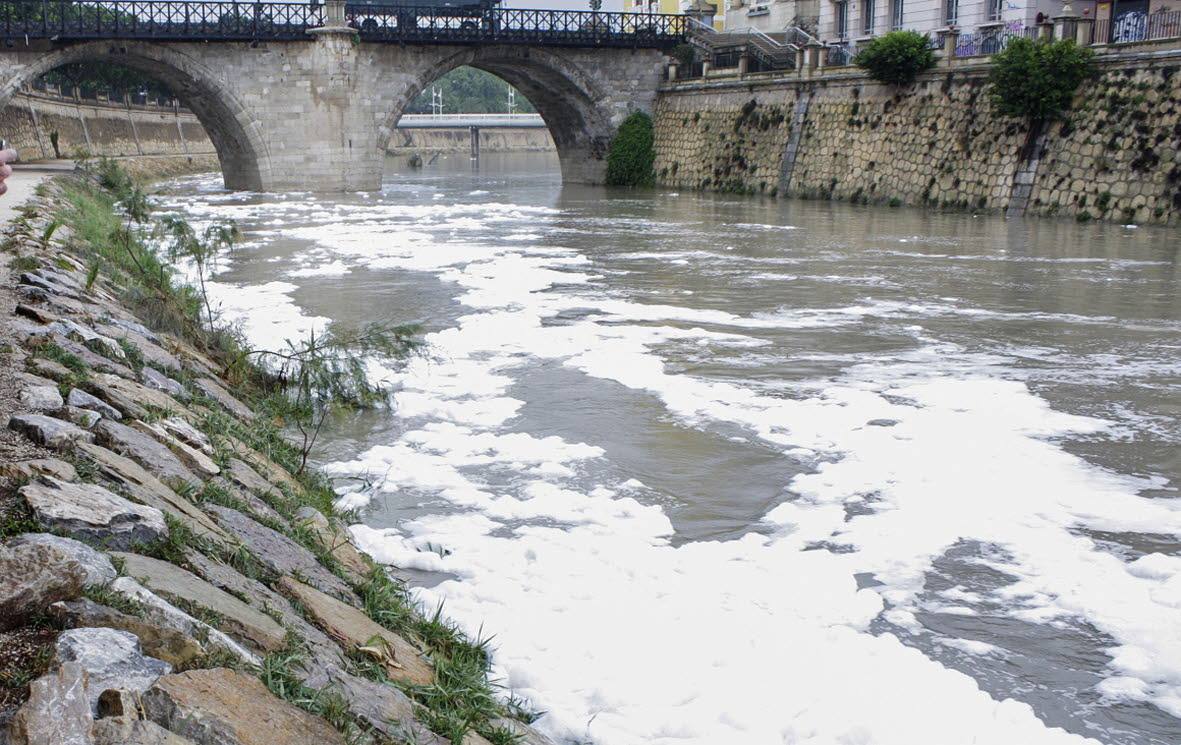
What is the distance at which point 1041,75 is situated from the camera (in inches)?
901

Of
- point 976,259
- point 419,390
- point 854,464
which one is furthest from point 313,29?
point 854,464

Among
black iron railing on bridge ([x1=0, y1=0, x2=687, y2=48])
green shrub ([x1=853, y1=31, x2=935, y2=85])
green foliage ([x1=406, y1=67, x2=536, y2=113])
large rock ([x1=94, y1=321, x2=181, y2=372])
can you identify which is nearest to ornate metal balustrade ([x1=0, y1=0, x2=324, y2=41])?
black iron railing on bridge ([x1=0, y1=0, x2=687, y2=48])

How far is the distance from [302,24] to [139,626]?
33128 mm

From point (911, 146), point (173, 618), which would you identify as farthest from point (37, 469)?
Result: point (911, 146)

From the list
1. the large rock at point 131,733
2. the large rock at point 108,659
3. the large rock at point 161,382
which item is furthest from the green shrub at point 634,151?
the large rock at point 131,733

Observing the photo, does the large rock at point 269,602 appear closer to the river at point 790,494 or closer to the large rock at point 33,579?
the large rock at point 33,579

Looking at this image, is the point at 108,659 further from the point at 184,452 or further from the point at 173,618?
the point at 184,452

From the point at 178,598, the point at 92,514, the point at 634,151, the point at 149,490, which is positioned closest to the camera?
the point at 178,598

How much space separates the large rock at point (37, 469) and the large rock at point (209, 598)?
0.45 meters

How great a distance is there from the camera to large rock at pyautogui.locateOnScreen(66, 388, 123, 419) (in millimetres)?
4652

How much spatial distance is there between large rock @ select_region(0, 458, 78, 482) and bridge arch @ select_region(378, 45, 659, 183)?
32.4 meters

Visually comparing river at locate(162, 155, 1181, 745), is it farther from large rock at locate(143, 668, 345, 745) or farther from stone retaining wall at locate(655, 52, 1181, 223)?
stone retaining wall at locate(655, 52, 1181, 223)

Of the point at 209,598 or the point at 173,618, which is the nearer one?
the point at 173,618

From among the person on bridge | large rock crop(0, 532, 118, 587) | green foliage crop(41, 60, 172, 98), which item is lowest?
large rock crop(0, 532, 118, 587)
